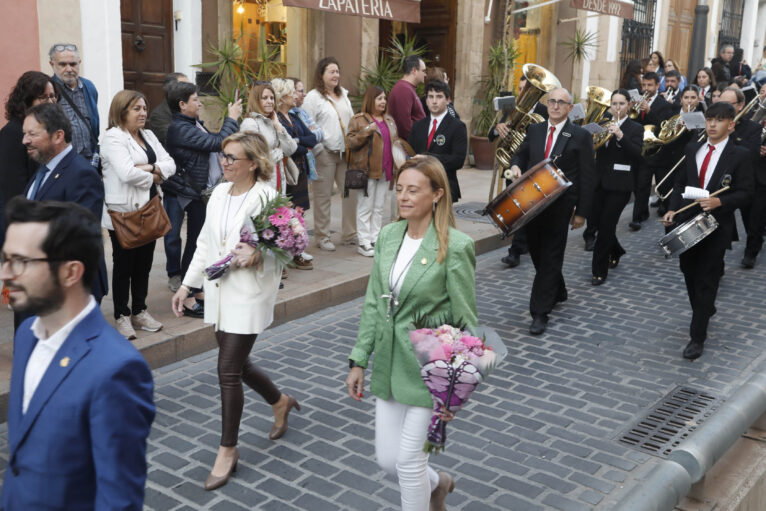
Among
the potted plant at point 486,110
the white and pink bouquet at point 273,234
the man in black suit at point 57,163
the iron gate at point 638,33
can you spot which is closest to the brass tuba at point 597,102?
the potted plant at point 486,110

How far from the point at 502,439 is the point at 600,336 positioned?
2439 millimetres

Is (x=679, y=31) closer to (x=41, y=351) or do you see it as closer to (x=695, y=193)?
(x=695, y=193)

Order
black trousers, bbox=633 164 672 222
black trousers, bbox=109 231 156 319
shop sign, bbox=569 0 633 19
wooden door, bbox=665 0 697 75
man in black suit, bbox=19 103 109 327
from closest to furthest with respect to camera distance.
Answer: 1. man in black suit, bbox=19 103 109 327
2. black trousers, bbox=109 231 156 319
3. black trousers, bbox=633 164 672 222
4. shop sign, bbox=569 0 633 19
5. wooden door, bbox=665 0 697 75

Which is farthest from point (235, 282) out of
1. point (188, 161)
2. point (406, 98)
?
point (406, 98)

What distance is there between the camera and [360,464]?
4.63 meters

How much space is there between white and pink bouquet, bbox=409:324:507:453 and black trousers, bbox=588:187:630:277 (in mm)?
5887

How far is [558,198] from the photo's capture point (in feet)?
23.7

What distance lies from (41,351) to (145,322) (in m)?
4.16

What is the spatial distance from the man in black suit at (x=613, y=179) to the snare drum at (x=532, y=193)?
7.24 feet

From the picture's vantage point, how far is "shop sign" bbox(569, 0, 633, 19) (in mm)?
15051

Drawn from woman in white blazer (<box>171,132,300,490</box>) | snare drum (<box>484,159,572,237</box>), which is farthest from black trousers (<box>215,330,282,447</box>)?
snare drum (<box>484,159,572,237</box>)

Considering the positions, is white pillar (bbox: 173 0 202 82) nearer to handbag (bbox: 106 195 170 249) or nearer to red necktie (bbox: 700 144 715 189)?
handbag (bbox: 106 195 170 249)

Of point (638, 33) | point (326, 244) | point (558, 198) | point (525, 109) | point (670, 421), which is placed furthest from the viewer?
point (638, 33)

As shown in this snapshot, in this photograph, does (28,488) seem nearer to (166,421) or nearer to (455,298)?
(455,298)
